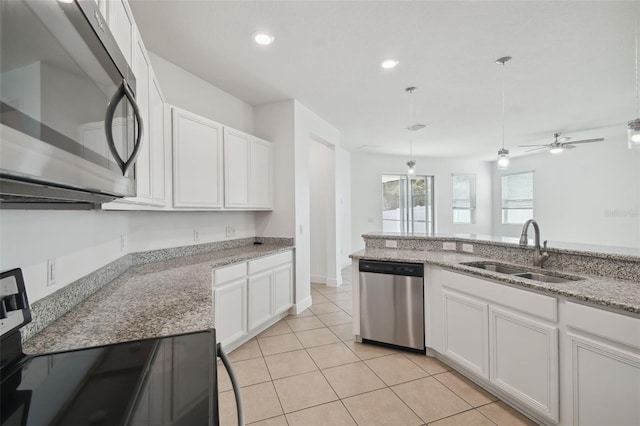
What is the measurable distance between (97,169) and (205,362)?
1.98 feet

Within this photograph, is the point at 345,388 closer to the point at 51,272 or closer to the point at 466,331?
the point at 466,331

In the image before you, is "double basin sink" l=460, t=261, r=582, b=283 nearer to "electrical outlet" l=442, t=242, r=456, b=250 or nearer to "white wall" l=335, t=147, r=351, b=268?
"electrical outlet" l=442, t=242, r=456, b=250

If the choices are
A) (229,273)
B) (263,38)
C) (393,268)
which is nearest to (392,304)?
(393,268)

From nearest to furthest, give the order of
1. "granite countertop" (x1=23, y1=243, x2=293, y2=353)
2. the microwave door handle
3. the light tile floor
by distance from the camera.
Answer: the microwave door handle → "granite countertop" (x1=23, y1=243, x2=293, y2=353) → the light tile floor

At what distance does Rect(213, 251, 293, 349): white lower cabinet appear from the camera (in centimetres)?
246

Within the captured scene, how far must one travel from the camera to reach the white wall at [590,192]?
5402 mm

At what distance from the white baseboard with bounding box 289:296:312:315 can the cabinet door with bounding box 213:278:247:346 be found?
0.98 metres

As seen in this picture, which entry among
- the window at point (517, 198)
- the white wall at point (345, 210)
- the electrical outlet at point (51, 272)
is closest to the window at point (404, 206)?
the white wall at point (345, 210)

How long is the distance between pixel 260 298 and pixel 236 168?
1.43 meters

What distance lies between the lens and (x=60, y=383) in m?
0.74

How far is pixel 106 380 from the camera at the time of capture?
74 centimetres

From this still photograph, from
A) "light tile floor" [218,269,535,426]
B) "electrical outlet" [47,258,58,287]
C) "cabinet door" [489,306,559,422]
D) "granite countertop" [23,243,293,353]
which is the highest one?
"electrical outlet" [47,258,58,287]

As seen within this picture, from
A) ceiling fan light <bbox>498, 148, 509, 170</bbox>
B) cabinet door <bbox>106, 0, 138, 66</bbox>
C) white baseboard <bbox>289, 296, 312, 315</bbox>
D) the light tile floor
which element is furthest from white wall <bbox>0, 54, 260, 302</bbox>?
ceiling fan light <bbox>498, 148, 509, 170</bbox>

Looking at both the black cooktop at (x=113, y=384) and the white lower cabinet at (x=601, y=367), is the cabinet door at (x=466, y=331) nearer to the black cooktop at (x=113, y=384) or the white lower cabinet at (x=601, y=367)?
the white lower cabinet at (x=601, y=367)
